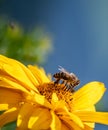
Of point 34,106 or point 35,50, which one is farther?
point 35,50

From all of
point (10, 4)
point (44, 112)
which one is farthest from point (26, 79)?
point (10, 4)

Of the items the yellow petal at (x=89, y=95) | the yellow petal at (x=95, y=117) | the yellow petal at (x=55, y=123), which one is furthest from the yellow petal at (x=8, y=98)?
the yellow petal at (x=89, y=95)

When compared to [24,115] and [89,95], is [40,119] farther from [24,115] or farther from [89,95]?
[89,95]

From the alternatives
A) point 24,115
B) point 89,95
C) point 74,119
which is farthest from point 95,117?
point 89,95

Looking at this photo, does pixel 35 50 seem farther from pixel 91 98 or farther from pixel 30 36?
pixel 91 98

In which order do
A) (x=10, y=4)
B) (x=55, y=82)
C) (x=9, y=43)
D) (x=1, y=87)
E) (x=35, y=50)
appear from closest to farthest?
(x=1, y=87) < (x=55, y=82) < (x=9, y=43) < (x=35, y=50) < (x=10, y=4)

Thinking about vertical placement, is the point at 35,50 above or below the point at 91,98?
above
